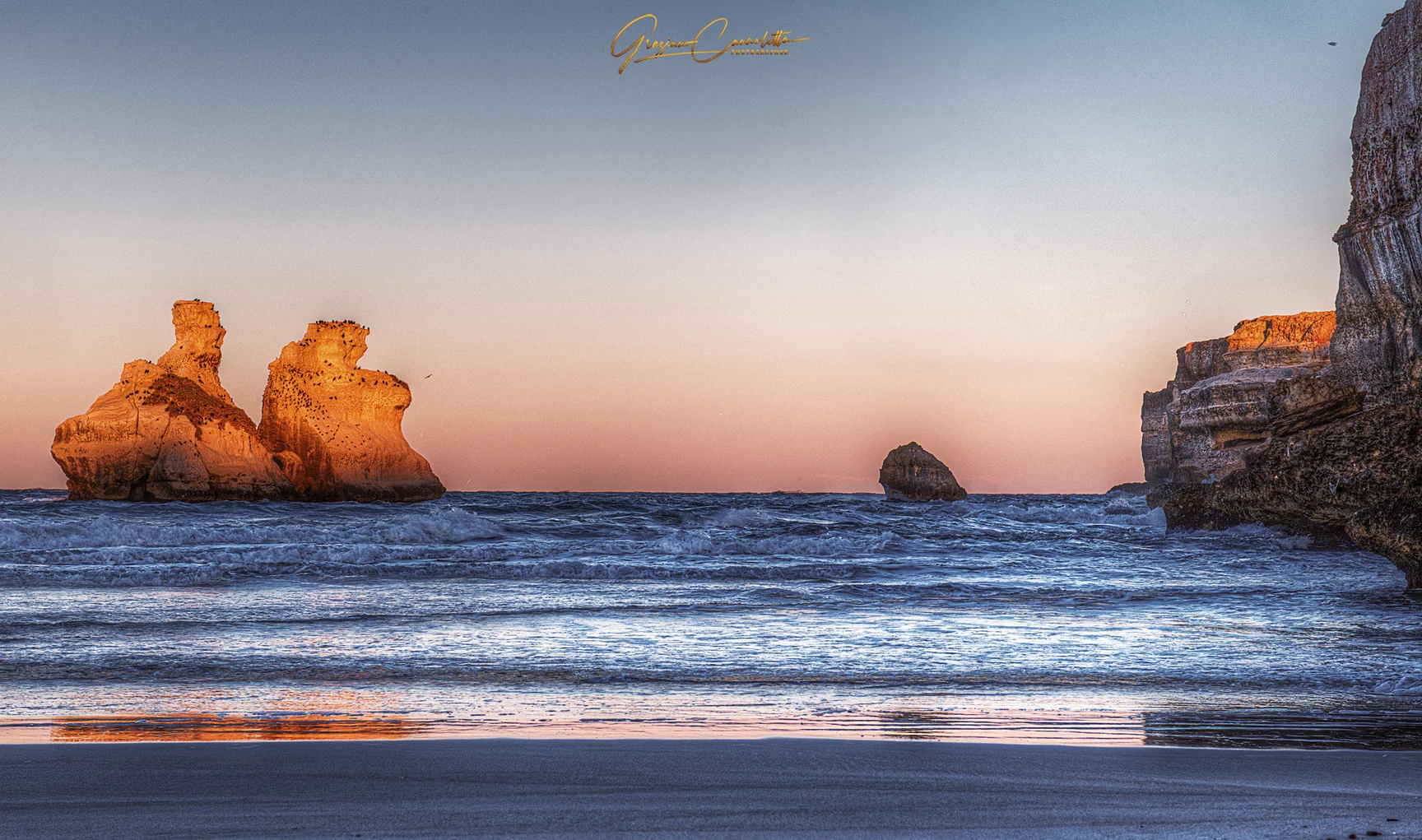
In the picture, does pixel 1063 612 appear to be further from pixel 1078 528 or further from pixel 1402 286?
pixel 1078 528

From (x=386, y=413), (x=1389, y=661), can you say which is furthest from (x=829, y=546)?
(x=386, y=413)

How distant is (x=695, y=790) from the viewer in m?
3.95

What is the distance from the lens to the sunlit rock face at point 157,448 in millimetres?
53406

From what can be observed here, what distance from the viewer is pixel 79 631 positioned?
9445mm

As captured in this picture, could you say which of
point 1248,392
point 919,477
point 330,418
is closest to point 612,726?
point 1248,392

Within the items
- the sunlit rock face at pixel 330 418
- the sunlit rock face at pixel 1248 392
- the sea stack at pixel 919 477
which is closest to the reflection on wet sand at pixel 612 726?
the sunlit rock face at pixel 1248 392

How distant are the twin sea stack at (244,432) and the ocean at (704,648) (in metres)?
37.3

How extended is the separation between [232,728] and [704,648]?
162 inches

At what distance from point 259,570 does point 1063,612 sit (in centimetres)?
1242

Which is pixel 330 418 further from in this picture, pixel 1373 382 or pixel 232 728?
pixel 232 728

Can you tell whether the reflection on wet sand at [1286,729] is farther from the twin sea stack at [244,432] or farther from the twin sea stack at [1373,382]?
the twin sea stack at [244,432]

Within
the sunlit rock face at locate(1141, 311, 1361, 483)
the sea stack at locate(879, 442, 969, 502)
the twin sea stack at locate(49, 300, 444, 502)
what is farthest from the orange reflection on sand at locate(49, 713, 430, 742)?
the sea stack at locate(879, 442, 969, 502)

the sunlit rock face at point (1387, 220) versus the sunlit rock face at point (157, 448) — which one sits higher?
the sunlit rock face at point (1387, 220)

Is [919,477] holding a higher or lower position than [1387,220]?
lower
